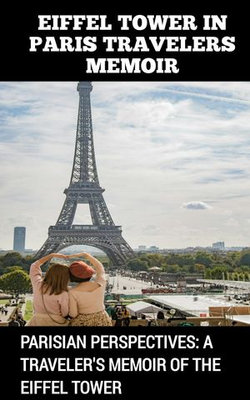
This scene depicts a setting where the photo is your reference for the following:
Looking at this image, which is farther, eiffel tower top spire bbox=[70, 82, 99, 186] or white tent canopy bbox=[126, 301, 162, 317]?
eiffel tower top spire bbox=[70, 82, 99, 186]

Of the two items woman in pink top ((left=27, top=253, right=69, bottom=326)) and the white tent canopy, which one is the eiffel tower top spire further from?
woman in pink top ((left=27, top=253, right=69, bottom=326))

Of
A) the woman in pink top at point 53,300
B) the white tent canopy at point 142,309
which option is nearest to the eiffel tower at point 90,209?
the white tent canopy at point 142,309

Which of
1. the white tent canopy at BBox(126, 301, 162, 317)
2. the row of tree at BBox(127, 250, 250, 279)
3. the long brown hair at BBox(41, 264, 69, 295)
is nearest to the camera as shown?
the long brown hair at BBox(41, 264, 69, 295)

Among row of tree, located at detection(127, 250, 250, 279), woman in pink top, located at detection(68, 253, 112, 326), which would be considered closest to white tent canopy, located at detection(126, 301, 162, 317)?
woman in pink top, located at detection(68, 253, 112, 326)

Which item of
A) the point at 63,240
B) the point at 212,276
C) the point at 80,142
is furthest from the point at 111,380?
the point at 80,142

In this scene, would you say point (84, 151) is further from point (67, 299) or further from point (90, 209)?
point (67, 299)

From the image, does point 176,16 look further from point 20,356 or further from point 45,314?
point 20,356
